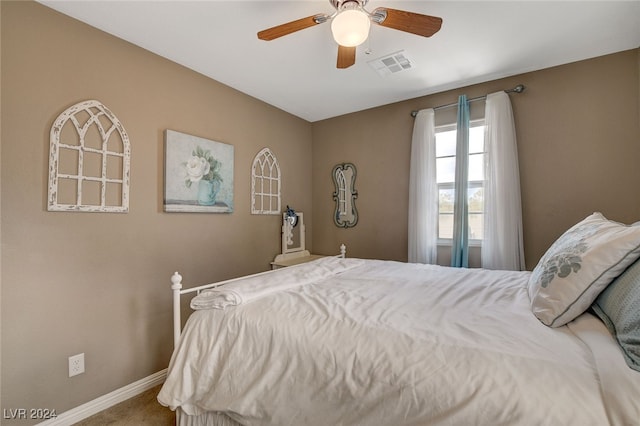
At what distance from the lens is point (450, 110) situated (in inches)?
112

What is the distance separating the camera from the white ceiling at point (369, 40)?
170 centimetres

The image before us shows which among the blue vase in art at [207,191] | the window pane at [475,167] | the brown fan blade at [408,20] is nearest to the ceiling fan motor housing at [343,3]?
the brown fan blade at [408,20]

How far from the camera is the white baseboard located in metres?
1.67

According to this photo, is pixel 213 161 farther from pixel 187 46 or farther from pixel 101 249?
pixel 101 249

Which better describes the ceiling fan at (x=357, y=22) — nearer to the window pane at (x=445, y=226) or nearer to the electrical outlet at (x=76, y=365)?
the window pane at (x=445, y=226)

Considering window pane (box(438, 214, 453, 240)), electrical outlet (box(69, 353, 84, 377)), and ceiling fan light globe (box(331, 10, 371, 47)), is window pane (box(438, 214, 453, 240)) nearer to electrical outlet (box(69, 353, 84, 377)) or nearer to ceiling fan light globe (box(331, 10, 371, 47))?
ceiling fan light globe (box(331, 10, 371, 47))

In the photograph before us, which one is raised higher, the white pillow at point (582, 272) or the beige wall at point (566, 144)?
the beige wall at point (566, 144)

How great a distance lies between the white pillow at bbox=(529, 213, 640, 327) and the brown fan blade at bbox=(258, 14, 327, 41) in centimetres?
154

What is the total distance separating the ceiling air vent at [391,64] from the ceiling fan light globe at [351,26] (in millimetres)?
876

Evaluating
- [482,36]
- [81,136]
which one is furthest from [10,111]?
[482,36]

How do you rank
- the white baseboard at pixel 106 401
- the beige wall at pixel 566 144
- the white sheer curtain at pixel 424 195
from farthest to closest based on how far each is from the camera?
the white sheer curtain at pixel 424 195 < the beige wall at pixel 566 144 < the white baseboard at pixel 106 401

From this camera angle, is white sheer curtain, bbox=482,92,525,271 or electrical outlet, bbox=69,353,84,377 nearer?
electrical outlet, bbox=69,353,84,377

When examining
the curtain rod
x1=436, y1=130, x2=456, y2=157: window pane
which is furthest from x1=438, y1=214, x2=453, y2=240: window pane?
the curtain rod

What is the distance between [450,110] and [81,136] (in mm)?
3014
